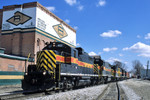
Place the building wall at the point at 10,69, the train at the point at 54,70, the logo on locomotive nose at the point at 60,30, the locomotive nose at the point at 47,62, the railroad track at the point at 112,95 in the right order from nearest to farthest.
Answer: the railroad track at the point at 112,95
the train at the point at 54,70
the locomotive nose at the point at 47,62
the building wall at the point at 10,69
the logo on locomotive nose at the point at 60,30

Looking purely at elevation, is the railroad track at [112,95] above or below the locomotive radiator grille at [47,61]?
below

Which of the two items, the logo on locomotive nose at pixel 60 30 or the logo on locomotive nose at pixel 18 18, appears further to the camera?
the logo on locomotive nose at pixel 60 30

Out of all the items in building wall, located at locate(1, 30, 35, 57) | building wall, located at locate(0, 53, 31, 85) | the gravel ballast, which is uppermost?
building wall, located at locate(1, 30, 35, 57)

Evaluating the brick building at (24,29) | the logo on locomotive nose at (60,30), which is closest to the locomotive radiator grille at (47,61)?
Answer: the brick building at (24,29)

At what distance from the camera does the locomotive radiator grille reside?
34.6 feet

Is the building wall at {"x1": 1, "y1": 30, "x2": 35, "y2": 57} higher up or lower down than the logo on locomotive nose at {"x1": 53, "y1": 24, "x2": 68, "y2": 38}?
lower down

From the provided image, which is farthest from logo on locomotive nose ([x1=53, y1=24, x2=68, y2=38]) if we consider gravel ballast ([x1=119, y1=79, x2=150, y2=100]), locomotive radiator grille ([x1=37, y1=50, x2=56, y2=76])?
locomotive radiator grille ([x1=37, y1=50, x2=56, y2=76])

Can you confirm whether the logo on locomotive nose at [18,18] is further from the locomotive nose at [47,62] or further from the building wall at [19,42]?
the locomotive nose at [47,62]

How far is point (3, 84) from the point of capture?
17125 millimetres

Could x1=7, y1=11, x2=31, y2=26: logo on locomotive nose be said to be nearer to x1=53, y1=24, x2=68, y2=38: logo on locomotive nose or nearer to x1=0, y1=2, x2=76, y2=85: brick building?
x1=0, y1=2, x2=76, y2=85: brick building

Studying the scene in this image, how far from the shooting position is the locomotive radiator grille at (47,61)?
1054 cm

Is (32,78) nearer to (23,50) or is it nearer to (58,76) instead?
(58,76)

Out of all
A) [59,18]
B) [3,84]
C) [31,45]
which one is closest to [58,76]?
[3,84]

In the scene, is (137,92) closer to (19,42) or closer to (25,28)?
(25,28)
